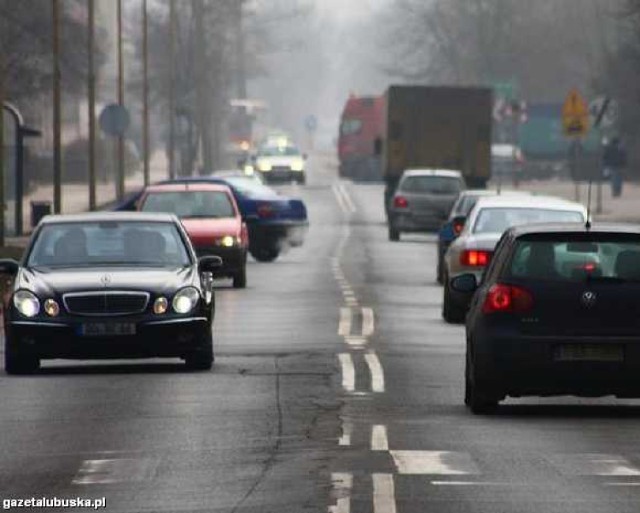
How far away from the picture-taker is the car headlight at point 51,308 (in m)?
21.7

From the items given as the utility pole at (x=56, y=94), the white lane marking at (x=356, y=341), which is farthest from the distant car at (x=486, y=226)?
the utility pole at (x=56, y=94)

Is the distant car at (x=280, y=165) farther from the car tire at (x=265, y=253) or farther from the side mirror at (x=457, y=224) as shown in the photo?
the side mirror at (x=457, y=224)

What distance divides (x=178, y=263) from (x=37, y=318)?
1630 millimetres

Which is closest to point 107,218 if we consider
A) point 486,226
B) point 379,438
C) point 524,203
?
point 379,438

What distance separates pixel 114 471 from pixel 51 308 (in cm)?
765

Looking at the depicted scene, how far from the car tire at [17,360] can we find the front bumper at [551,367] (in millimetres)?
5375

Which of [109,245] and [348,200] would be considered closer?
[109,245]

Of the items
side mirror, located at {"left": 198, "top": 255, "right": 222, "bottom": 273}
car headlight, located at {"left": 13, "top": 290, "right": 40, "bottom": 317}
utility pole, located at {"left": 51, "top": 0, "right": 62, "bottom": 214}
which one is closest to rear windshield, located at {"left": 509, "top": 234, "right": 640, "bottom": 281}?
car headlight, located at {"left": 13, "top": 290, "right": 40, "bottom": 317}

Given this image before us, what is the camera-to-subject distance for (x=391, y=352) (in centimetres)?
2484

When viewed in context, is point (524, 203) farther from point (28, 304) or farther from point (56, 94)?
point (56, 94)

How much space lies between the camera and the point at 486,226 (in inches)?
1217

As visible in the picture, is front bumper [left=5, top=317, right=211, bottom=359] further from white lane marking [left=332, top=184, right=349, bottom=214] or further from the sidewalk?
white lane marking [left=332, top=184, right=349, bottom=214]

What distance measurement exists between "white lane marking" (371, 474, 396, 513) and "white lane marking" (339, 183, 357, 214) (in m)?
66.2

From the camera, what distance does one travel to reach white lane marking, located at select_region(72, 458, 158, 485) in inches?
541
